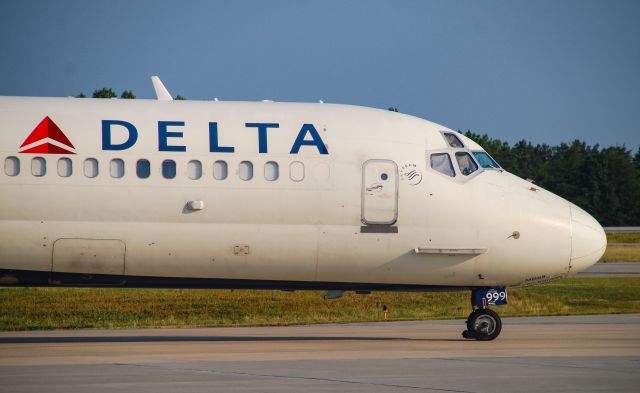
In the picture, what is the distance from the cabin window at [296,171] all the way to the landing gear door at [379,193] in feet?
4.22

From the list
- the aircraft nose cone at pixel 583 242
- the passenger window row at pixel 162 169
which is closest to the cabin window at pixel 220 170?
the passenger window row at pixel 162 169

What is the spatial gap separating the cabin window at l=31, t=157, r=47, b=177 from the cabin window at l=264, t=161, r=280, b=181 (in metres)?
4.32

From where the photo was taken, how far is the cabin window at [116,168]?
23516 mm

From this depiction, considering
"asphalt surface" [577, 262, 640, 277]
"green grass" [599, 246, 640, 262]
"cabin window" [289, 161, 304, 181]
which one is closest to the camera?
"cabin window" [289, 161, 304, 181]

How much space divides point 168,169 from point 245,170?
5.01ft

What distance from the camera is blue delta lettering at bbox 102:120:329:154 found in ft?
77.6

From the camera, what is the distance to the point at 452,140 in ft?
83.5

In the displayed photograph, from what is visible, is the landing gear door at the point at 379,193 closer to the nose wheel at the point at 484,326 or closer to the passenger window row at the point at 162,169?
the passenger window row at the point at 162,169

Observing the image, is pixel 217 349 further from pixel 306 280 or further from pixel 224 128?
pixel 224 128

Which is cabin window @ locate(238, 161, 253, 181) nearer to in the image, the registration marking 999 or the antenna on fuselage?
the antenna on fuselage

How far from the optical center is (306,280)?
80.9ft

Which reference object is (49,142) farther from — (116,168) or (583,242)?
(583,242)

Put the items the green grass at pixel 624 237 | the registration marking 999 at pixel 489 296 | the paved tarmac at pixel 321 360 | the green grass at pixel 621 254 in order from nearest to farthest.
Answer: the paved tarmac at pixel 321 360 → the registration marking 999 at pixel 489 296 → the green grass at pixel 621 254 → the green grass at pixel 624 237

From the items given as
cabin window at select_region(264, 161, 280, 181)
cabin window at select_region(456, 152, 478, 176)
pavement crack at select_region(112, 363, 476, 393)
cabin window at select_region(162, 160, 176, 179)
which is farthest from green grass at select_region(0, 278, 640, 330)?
pavement crack at select_region(112, 363, 476, 393)
